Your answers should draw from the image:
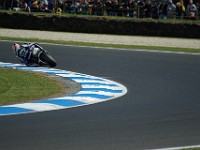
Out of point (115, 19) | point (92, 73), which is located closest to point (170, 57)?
point (92, 73)

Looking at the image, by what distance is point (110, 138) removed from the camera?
8.08m

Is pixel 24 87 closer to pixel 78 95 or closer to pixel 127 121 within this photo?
pixel 78 95

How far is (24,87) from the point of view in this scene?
12.5 metres

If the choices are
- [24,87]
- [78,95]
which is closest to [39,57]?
[24,87]

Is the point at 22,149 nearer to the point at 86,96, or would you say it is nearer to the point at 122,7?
the point at 86,96

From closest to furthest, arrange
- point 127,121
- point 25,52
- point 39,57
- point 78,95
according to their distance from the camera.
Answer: point 127,121 < point 78,95 < point 39,57 < point 25,52

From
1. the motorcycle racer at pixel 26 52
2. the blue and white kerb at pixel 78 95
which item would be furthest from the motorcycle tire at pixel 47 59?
the blue and white kerb at pixel 78 95

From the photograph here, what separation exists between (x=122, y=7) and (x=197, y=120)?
751 inches

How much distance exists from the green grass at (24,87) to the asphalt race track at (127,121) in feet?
4.45

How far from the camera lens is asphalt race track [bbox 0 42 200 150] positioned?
7832 mm

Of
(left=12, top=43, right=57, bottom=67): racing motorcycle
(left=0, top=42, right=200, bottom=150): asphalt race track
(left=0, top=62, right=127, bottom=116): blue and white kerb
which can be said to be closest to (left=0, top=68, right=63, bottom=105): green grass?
(left=0, top=62, right=127, bottom=116): blue and white kerb

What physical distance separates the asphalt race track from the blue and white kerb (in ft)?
0.90

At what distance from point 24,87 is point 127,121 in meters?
3.84

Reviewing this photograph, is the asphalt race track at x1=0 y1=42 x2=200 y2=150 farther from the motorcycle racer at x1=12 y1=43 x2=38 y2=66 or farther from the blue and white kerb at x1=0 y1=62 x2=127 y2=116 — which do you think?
the motorcycle racer at x1=12 y1=43 x2=38 y2=66
